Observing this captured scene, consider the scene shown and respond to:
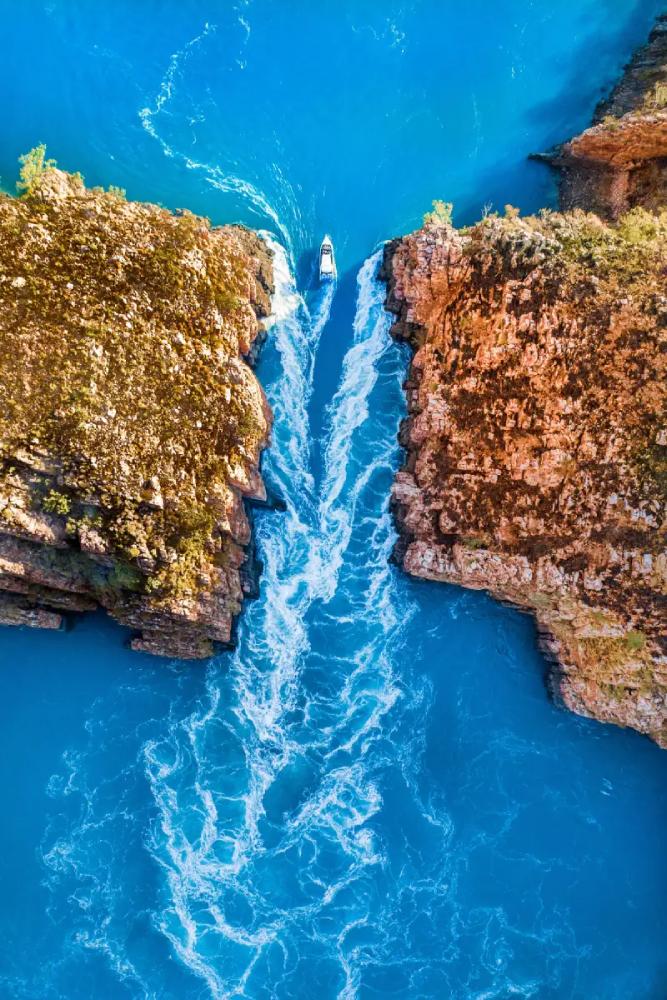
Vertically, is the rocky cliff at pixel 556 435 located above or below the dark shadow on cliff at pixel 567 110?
below

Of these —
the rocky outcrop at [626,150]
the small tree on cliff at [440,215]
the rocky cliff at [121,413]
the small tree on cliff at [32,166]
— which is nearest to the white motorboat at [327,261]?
the rocky cliff at [121,413]

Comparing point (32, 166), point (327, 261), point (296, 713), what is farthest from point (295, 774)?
point (32, 166)

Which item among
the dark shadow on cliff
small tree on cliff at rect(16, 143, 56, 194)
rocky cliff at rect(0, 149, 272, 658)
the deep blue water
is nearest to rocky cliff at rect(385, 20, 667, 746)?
the deep blue water

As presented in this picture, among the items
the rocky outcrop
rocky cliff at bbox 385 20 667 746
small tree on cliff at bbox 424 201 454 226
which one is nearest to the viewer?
rocky cliff at bbox 385 20 667 746

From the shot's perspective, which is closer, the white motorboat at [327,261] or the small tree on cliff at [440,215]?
the small tree on cliff at [440,215]

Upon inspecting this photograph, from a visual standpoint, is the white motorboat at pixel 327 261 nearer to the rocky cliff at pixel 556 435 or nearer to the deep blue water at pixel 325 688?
the deep blue water at pixel 325 688

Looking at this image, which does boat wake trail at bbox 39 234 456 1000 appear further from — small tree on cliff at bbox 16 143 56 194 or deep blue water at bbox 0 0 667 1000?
small tree on cliff at bbox 16 143 56 194

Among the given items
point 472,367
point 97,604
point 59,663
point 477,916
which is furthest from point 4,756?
point 472,367

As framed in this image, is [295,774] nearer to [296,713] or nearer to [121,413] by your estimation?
[296,713]
